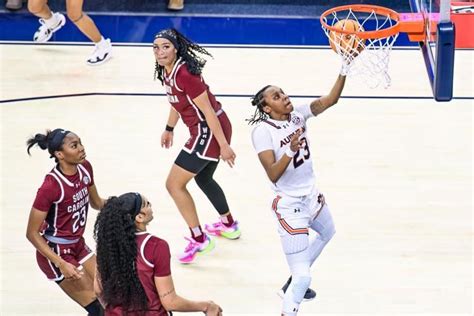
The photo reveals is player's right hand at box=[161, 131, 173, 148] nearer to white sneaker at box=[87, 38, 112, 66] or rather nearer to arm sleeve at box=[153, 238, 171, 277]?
arm sleeve at box=[153, 238, 171, 277]

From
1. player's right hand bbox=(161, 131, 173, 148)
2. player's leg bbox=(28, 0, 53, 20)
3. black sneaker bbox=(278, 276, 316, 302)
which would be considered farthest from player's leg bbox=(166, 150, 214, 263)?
player's leg bbox=(28, 0, 53, 20)

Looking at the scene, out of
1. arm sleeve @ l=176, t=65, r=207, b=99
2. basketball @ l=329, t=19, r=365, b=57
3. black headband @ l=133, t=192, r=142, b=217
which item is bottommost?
arm sleeve @ l=176, t=65, r=207, b=99

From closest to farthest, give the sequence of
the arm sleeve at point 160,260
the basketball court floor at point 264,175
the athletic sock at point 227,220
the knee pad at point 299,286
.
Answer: the arm sleeve at point 160,260 < the knee pad at point 299,286 < the basketball court floor at point 264,175 < the athletic sock at point 227,220

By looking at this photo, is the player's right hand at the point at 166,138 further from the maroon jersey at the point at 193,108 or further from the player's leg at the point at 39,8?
the player's leg at the point at 39,8

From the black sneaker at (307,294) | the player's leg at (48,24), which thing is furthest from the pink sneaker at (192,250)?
the player's leg at (48,24)

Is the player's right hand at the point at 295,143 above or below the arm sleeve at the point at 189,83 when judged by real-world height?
above

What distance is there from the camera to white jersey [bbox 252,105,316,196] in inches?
214

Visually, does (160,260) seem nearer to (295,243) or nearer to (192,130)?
(295,243)

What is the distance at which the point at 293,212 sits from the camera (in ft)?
17.9

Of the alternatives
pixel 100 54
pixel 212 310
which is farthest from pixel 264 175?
pixel 212 310

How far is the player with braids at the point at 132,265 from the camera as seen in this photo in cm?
445

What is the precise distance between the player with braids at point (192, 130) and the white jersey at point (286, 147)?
1.63 feet

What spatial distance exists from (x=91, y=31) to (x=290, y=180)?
13.0 ft

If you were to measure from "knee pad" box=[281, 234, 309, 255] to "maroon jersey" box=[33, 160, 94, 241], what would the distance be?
955mm
